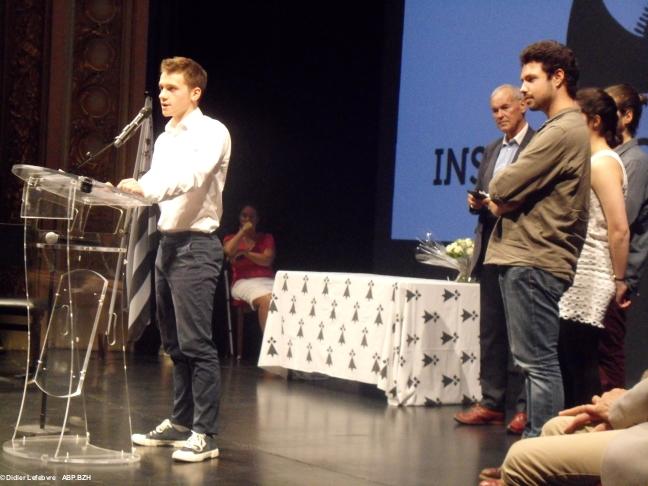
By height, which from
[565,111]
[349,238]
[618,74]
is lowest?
[349,238]

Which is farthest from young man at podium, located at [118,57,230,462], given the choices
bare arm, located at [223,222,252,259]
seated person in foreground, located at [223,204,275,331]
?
bare arm, located at [223,222,252,259]

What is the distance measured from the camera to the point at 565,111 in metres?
3.49

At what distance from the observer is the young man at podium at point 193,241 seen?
3.82 m

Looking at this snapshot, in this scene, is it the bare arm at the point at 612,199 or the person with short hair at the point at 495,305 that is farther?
the person with short hair at the point at 495,305

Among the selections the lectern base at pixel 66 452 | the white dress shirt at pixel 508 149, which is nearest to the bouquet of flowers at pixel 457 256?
the white dress shirt at pixel 508 149

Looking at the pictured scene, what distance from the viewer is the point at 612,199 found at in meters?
3.76

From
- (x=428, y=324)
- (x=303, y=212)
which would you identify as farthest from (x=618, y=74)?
(x=303, y=212)

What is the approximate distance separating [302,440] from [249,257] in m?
3.91

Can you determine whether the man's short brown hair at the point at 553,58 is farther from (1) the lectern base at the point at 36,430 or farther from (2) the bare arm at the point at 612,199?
(1) the lectern base at the point at 36,430

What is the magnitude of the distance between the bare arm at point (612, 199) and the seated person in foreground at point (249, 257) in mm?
4562

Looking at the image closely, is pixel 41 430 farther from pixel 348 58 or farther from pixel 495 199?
pixel 348 58

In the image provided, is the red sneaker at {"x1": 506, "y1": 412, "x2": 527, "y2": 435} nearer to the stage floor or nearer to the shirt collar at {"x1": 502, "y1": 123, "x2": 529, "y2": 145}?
the stage floor

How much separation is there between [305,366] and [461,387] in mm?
1012

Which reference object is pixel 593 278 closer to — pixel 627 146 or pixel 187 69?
pixel 627 146
